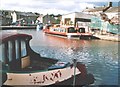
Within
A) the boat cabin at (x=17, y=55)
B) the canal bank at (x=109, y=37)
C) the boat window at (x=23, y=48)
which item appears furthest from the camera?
the canal bank at (x=109, y=37)

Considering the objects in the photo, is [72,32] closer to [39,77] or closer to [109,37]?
[109,37]

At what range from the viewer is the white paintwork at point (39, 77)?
229 centimetres

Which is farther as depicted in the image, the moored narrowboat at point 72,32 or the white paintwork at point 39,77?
the moored narrowboat at point 72,32

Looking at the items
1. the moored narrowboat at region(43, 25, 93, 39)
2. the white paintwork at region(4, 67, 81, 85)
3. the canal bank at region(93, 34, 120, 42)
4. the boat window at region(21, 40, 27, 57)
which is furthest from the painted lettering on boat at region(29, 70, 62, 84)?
the canal bank at region(93, 34, 120, 42)

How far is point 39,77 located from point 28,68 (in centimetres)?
11

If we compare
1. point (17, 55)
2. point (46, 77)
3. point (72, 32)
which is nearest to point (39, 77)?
point (46, 77)

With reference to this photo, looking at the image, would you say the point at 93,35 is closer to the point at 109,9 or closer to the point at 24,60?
the point at 109,9

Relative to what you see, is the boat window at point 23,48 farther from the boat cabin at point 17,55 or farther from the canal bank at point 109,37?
the canal bank at point 109,37

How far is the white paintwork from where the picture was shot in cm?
229

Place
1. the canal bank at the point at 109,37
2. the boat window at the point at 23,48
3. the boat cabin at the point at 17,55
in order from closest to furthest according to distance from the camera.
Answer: the boat cabin at the point at 17,55 < the boat window at the point at 23,48 < the canal bank at the point at 109,37

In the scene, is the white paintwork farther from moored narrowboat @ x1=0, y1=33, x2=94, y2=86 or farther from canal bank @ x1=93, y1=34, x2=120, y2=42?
canal bank @ x1=93, y1=34, x2=120, y2=42

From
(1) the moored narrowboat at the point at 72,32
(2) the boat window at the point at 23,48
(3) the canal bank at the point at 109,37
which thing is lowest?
(3) the canal bank at the point at 109,37

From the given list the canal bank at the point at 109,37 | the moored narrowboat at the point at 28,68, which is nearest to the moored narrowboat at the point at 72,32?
the canal bank at the point at 109,37

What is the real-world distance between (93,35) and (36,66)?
19.8 ft
